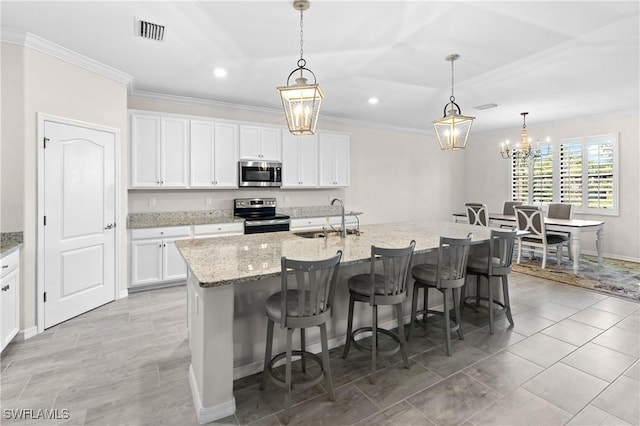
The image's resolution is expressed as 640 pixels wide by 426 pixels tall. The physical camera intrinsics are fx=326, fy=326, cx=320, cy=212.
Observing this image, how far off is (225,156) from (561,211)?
6.21 m

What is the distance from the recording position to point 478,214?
673 centimetres

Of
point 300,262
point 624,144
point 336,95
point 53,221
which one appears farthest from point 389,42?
point 624,144

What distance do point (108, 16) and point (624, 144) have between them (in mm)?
8214

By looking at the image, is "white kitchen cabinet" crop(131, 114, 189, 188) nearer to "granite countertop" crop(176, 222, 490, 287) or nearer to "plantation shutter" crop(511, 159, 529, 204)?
"granite countertop" crop(176, 222, 490, 287)

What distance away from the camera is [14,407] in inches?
82.0

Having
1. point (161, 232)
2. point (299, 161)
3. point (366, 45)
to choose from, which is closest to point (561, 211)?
point (299, 161)

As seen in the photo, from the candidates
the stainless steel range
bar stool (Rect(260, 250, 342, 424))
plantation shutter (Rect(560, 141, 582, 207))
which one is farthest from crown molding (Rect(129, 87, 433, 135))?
bar stool (Rect(260, 250, 342, 424))

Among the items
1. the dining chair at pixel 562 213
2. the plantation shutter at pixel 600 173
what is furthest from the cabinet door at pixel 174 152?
the plantation shutter at pixel 600 173

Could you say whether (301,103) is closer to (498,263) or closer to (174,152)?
(498,263)

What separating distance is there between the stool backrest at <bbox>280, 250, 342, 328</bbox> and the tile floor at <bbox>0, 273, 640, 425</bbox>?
0.62m

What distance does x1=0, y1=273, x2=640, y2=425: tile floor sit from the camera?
2.02m

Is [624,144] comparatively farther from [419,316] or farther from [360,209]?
[419,316]

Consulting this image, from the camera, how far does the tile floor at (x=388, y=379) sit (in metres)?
2.02

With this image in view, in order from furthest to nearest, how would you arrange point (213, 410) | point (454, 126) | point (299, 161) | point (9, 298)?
point (299, 161) < point (454, 126) < point (9, 298) < point (213, 410)
